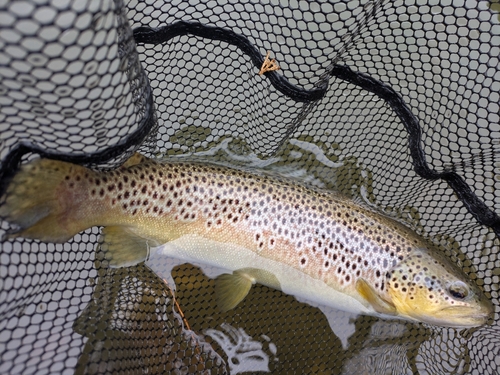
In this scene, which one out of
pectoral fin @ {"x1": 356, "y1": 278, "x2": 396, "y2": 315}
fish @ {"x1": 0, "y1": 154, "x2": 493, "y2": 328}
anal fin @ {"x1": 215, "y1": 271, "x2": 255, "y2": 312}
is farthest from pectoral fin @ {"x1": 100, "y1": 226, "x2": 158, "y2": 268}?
pectoral fin @ {"x1": 356, "y1": 278, "x2": 396, "y2": 315}

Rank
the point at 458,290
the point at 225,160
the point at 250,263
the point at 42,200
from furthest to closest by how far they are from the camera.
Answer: the point at 225,160, the point at 250,263, the point at 458,290, the point at 42,200

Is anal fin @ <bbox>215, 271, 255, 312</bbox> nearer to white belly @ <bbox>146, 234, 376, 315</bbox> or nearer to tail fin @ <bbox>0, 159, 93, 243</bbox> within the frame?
white belly @ <bbox>146, 234, 376, 315</bbox>

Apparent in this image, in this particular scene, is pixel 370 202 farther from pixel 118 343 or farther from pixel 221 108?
pixel 118 343

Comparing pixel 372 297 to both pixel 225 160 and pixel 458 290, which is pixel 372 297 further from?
pixel 225 160

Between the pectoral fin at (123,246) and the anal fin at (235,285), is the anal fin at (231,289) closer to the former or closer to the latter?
the anal fin at (235,285)

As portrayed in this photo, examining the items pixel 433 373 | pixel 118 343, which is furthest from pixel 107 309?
pixel 433 373

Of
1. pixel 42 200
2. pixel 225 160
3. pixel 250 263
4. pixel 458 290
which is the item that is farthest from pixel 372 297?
pixel 42 200

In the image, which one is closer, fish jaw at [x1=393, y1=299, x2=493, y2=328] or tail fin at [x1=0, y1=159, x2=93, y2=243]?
tail fin at [x1=0, y1=159, x2=93, y2=243]

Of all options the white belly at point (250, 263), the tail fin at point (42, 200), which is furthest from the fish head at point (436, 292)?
the tail fin at point (42, 200)
